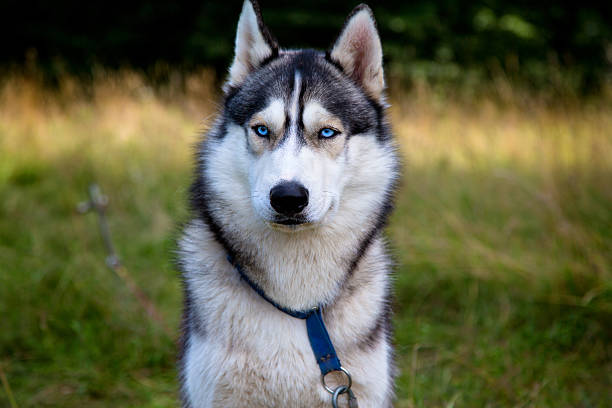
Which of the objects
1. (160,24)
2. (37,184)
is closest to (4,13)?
(160,24)

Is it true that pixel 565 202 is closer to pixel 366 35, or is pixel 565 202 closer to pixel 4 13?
pixel 366 35

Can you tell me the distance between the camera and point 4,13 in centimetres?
1355

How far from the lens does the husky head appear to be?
6.24 feet

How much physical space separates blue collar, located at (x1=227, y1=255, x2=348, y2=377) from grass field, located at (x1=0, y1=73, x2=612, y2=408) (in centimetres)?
73

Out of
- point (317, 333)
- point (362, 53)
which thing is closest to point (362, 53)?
point (362, 53)

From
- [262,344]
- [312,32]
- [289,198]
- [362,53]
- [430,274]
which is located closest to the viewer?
[289,198]

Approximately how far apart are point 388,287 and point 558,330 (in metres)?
1.69

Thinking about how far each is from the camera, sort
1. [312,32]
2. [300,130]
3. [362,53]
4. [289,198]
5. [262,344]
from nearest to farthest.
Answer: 1. [289,198]
2. [262,344]
3. [300,130]
4. [362,53]
5. [312,32]

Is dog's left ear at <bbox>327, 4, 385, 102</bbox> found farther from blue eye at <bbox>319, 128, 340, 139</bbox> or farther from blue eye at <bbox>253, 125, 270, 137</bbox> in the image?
blue eye at <bbox>253, 125, 270, 137</bbox>

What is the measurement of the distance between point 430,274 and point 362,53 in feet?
7.71

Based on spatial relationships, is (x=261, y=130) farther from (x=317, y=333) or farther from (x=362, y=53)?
(x=317, y=333)

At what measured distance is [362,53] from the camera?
91.8 inches

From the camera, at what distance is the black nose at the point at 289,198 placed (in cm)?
182

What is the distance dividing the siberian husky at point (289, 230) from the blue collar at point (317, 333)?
1cm
